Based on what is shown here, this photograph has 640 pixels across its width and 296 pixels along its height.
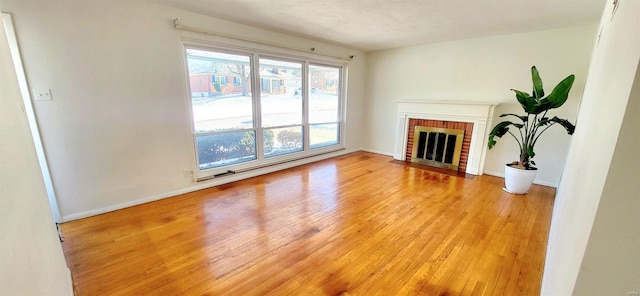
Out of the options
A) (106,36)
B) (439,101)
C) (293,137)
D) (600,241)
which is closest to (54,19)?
(106,36)

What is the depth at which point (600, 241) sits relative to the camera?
558 mm

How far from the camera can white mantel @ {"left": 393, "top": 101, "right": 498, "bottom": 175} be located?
166 inches

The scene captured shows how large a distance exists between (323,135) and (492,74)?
10.6 ft

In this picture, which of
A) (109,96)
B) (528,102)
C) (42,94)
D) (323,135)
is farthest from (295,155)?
(528,102)

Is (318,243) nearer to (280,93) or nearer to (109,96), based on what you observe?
(109,96)

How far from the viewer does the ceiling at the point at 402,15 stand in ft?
8.98

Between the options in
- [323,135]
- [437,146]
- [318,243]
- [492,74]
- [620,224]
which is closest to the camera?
[620,224]

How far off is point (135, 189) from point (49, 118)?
107 centimetres

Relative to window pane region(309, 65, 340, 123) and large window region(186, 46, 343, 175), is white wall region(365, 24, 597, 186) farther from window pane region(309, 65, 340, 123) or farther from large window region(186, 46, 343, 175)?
large window region(186, 46, 343, 175)

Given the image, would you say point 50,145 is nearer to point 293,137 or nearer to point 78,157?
point 78,157

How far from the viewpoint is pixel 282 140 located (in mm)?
4695

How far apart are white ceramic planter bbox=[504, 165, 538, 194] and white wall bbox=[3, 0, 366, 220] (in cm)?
444

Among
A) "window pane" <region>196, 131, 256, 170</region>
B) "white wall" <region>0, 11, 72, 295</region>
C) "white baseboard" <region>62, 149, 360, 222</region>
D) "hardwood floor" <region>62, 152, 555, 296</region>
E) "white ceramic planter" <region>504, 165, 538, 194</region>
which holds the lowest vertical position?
"hardwood floor" <region>62, 152, 555, 296</region>

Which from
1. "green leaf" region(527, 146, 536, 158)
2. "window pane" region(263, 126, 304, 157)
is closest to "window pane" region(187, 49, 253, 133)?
"window pane" region(263, 126, 304, 157)
